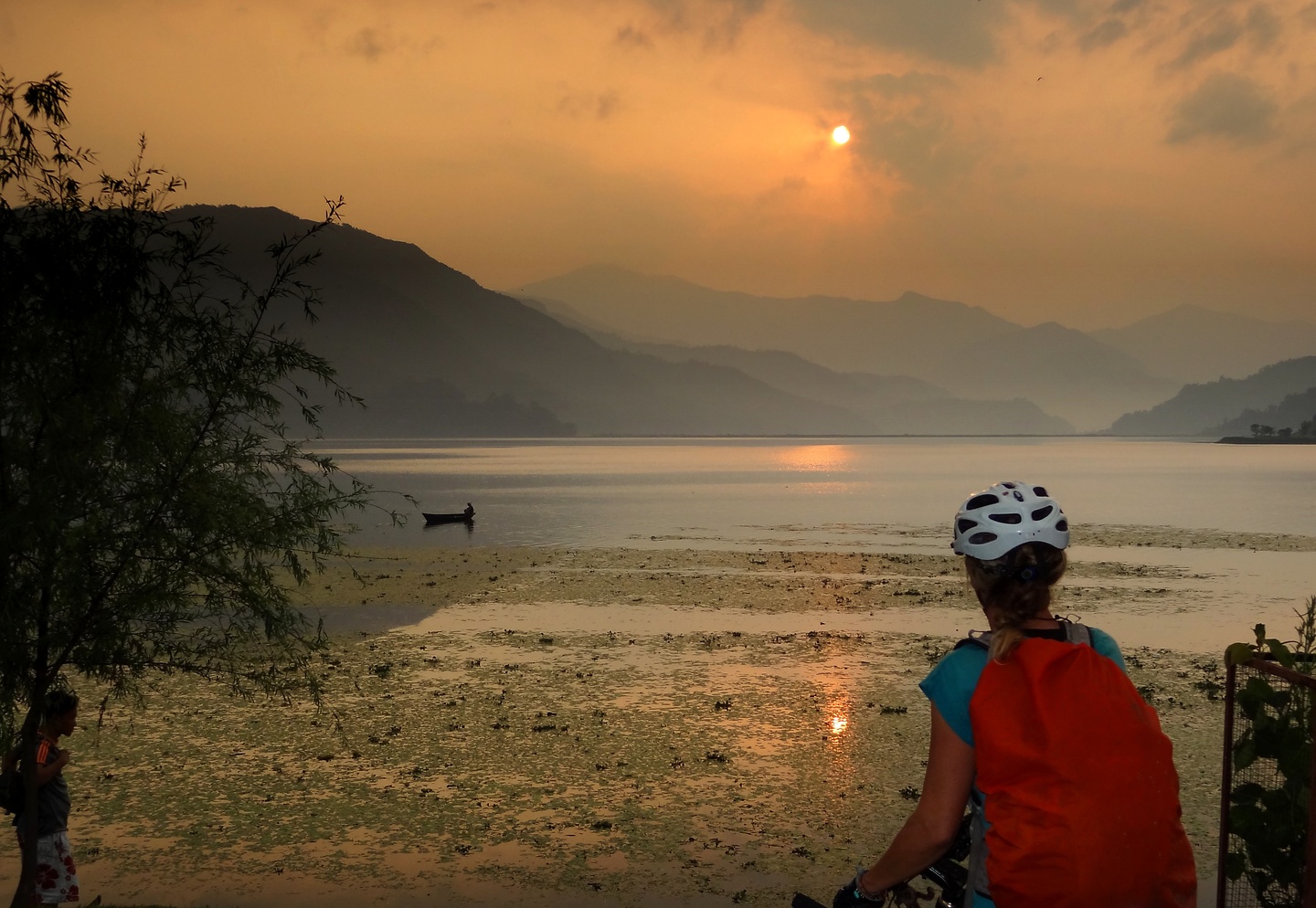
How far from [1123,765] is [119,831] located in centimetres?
1233

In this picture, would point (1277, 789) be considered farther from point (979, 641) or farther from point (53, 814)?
point (53, 814)

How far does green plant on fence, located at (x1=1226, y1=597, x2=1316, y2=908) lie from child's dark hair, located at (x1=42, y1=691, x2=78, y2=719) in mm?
8422

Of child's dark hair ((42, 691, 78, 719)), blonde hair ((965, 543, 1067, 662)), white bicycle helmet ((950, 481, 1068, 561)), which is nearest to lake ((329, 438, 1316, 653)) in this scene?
child's dark hair ((42, 691, 78, 719))

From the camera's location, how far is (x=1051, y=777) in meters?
3.64

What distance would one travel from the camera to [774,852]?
471 inches

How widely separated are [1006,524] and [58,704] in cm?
776

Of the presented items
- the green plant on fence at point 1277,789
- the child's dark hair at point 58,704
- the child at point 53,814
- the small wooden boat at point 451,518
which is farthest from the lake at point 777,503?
the green plant on fence at point 1277,789

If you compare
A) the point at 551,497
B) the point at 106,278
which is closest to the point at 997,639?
the point at 106,278

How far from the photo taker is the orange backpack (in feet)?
11.8

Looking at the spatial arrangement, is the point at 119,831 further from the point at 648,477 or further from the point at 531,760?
the point at 648,477

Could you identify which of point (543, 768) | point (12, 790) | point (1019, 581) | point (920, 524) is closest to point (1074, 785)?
point (1019, 581)

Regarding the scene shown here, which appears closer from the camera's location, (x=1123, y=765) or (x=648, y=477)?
(x=1123, y=765)

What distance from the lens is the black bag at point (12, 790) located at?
862cm

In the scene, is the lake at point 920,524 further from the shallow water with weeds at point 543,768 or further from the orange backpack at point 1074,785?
the orange backpack at point 1074,785
